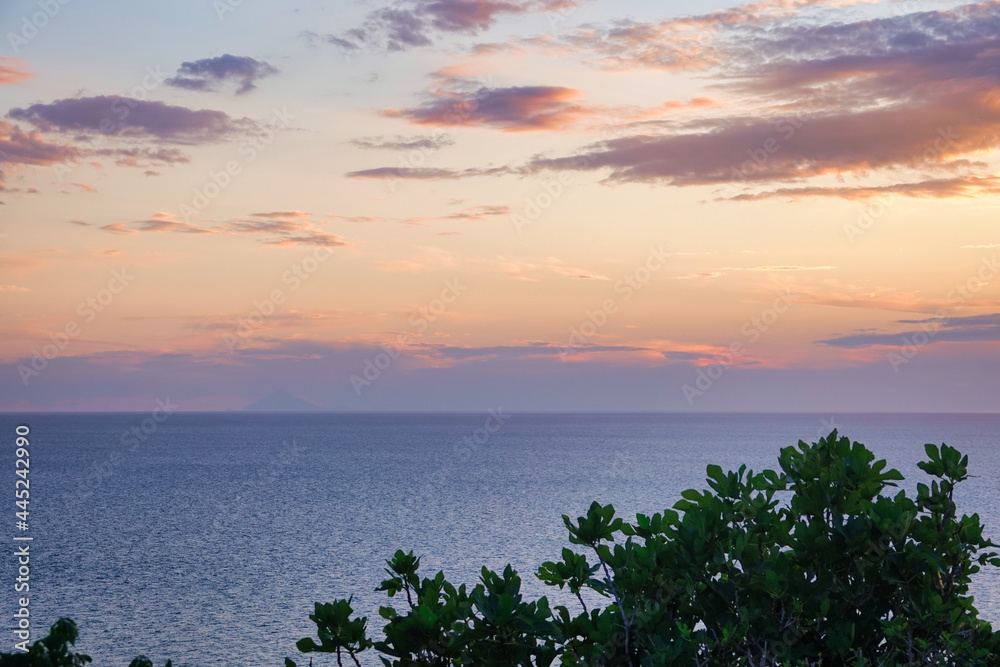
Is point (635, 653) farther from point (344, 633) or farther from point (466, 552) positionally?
point (466, 552)

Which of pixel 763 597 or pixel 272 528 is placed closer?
pixel 763 597

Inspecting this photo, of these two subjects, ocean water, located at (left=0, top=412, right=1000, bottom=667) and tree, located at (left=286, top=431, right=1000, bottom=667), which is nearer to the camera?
tree, located at (left=286, top=431, right=1000, bottom=667)

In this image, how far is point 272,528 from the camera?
75.9 m

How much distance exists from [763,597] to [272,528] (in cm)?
7561

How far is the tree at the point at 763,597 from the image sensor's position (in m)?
5.28

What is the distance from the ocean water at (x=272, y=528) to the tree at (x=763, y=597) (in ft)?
111

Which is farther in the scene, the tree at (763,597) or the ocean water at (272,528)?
the ocean water at (272,528)

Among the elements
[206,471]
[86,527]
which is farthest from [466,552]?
[206,471]

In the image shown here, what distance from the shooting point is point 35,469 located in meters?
136

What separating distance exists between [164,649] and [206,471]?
99884 mm

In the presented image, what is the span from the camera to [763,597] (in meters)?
5.43

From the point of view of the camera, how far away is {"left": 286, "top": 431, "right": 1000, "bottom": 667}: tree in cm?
528

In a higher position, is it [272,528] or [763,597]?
[763,597]

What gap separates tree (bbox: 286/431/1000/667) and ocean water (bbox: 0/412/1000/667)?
34.0 m
